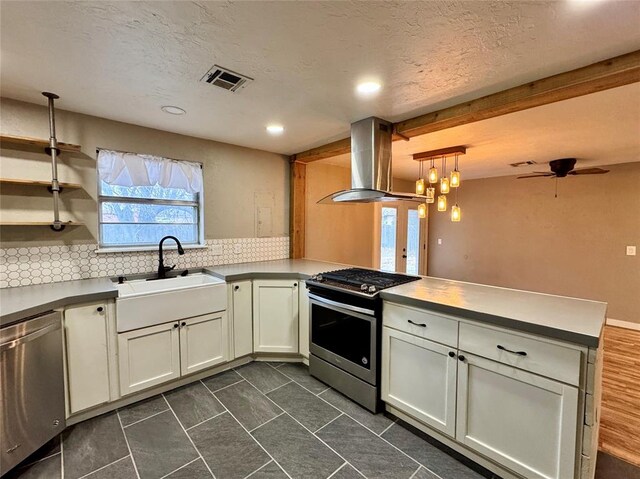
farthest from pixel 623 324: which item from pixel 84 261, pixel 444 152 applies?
pixel 84 261

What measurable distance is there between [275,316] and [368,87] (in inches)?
84.8

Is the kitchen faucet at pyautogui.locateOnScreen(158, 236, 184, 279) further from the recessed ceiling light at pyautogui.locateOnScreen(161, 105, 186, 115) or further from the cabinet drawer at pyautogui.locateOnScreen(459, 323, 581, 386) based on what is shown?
the cabinet drawer at pyautogui.locateOnScreen(459, 323, 581, 386)

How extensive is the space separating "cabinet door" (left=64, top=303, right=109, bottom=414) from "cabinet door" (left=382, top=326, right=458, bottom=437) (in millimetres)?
2004

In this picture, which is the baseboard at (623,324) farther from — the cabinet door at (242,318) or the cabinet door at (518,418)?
the cabinet door at (242,318)

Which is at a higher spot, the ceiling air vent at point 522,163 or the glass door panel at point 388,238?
the ceiling air vent at point 522,163

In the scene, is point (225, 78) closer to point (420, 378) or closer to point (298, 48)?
point (298, 48)

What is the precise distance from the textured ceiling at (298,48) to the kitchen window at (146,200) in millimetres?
542

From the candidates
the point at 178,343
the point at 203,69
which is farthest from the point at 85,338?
the point at 203,69

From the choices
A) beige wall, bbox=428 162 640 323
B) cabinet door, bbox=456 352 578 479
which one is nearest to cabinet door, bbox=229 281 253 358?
cabinet door, bbox=456 352 578 479

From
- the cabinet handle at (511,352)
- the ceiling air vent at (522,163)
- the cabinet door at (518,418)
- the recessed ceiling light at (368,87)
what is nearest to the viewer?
the cabinet door at (518,418)

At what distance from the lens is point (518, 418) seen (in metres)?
1.47

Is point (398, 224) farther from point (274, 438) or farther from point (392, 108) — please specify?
point (274, 438)

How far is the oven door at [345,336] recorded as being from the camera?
6.95ft

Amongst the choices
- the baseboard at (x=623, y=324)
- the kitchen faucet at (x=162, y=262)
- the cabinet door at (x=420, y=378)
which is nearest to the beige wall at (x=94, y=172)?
the kitchen faucet at (x=162, y=262)
